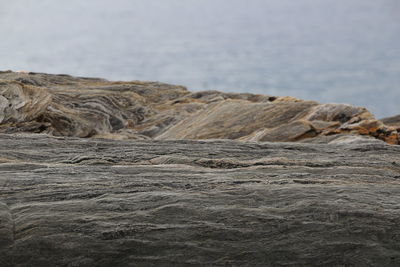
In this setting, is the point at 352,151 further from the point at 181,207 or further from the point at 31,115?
the point at 31,115

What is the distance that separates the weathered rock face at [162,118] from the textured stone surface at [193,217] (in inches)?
534

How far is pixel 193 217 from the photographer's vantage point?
31.2ft

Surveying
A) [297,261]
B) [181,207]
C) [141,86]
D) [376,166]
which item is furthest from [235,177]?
[141,86]

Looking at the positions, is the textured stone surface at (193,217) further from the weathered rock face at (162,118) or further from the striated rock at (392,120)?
the striated rock at (392,120)

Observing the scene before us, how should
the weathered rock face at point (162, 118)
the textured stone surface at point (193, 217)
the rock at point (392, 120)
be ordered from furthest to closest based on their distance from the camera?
1. the rock at point (392, 120)
2. the weathered rock face at point (162, 118)
3. the textured stone surface at point (193, 217)

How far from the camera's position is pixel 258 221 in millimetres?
9477

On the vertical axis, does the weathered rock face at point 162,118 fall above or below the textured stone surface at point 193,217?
above

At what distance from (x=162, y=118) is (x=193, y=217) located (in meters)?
25.2

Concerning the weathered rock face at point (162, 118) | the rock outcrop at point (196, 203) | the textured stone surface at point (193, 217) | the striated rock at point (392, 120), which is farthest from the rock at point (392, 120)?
the textured stone surface at point (193, 217)

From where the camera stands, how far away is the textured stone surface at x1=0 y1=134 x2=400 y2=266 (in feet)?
28.7

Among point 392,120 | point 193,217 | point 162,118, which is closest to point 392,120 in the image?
point 392,120

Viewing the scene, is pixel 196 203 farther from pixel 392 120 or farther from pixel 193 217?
pixel 392 120

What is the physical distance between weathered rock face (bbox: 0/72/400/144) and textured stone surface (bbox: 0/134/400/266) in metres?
13.6

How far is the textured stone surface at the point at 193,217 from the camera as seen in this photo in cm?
873
